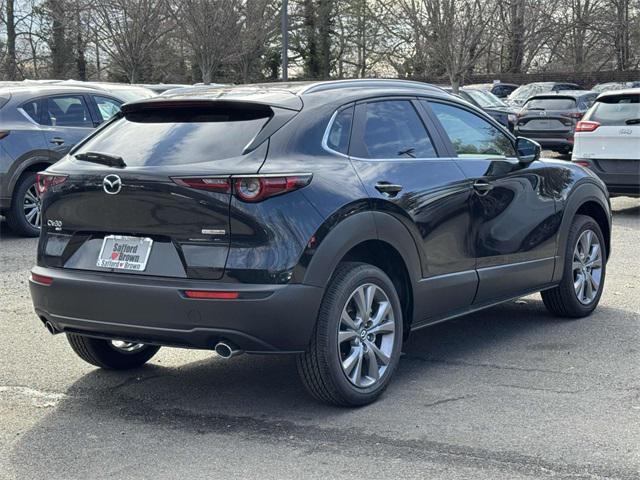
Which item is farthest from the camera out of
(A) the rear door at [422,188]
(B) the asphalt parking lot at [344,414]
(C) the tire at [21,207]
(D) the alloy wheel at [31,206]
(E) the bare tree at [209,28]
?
(E) the bare tree at [209,28]

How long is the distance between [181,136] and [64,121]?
7.47 meters

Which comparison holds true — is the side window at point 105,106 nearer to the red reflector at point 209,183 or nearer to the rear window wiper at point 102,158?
the rear window wiper at point 102,158

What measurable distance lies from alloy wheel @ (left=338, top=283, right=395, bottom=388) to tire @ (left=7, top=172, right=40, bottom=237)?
294 inches

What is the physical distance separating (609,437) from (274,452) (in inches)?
61.7

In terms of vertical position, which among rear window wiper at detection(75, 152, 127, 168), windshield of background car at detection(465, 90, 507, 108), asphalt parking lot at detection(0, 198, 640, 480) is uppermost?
windshield of background car at detection(465, 90, 507, 108)

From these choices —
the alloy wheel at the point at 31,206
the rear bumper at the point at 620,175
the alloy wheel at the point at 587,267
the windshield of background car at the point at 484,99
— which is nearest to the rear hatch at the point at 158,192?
the alloy wheel at the point at 587,267

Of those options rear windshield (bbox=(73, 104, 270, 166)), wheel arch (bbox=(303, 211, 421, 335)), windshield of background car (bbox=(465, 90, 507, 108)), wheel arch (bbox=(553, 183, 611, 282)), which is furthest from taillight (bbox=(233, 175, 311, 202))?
windshield of background car (bbox=(465, 90, 507, 108))

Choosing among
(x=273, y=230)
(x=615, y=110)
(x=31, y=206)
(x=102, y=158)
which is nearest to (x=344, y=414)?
(x=273, y=230)

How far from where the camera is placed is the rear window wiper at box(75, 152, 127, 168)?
5059mm

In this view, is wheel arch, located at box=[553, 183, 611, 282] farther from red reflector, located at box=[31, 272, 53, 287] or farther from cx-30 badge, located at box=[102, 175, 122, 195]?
red reflector, located at box=[31, 272, 53, 287]

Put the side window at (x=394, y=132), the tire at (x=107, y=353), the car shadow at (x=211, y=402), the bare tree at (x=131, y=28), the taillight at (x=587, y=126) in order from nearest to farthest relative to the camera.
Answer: the car shadow at (x=211, y=402), the side window at (x=394, y=132), the tire at (x=107, y=353), the taillight at (x=587, y=126), the bare tree at (x=131, y=28)

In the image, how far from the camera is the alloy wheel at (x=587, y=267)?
7216 millimetres

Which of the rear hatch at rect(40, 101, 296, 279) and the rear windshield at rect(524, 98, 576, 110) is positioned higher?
the rear windshield at rect(524, 98, 576, 110)

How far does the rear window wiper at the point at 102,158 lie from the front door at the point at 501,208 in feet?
6.74
